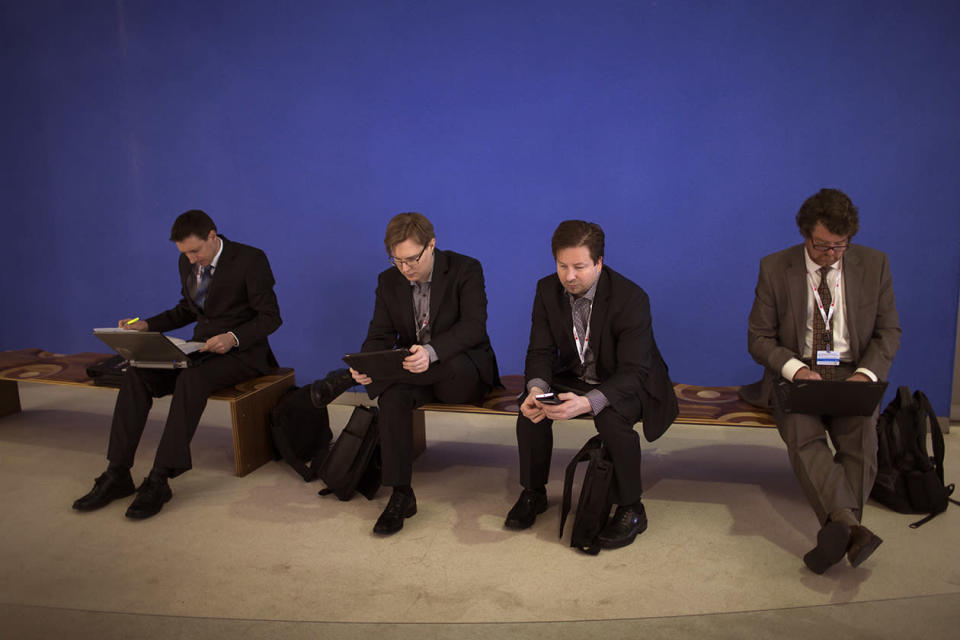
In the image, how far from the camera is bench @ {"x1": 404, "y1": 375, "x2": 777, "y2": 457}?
3.23 meters

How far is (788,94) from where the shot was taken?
409 cm

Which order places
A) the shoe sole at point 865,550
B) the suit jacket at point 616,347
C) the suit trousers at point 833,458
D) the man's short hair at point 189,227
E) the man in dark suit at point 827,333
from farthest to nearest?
the man's short hair at point 189,227 → the suit jacket at point 616,347 → the man in dark suit at point 827,333 → the suit trousers at point 833,458 → the shoe sole at point 865,550

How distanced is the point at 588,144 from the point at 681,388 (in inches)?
63.7

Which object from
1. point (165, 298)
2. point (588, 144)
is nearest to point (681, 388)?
point (588, 144)

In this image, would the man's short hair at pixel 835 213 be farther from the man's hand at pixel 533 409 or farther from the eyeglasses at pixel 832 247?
the man's hand at pixel 533 409

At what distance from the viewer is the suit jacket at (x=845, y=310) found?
3.07 meters

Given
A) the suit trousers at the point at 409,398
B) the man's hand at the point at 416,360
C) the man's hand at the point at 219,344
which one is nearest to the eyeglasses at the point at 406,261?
the man's hand at the point at 416,360

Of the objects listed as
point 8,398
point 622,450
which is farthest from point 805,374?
point 8,398

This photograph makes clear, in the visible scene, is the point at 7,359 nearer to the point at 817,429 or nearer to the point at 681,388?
the point at 681,388

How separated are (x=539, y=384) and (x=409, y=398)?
0.65 metres

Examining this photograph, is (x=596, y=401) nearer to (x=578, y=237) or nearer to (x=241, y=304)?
(x=578, y=237)

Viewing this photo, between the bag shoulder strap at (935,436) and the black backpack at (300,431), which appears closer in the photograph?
the bag shoulder strap at (935,436)

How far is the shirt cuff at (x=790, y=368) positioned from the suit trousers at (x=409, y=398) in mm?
1376

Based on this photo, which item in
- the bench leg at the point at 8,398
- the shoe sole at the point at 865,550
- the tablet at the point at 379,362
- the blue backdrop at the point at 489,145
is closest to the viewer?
the shoe sole at the point at 865,550
